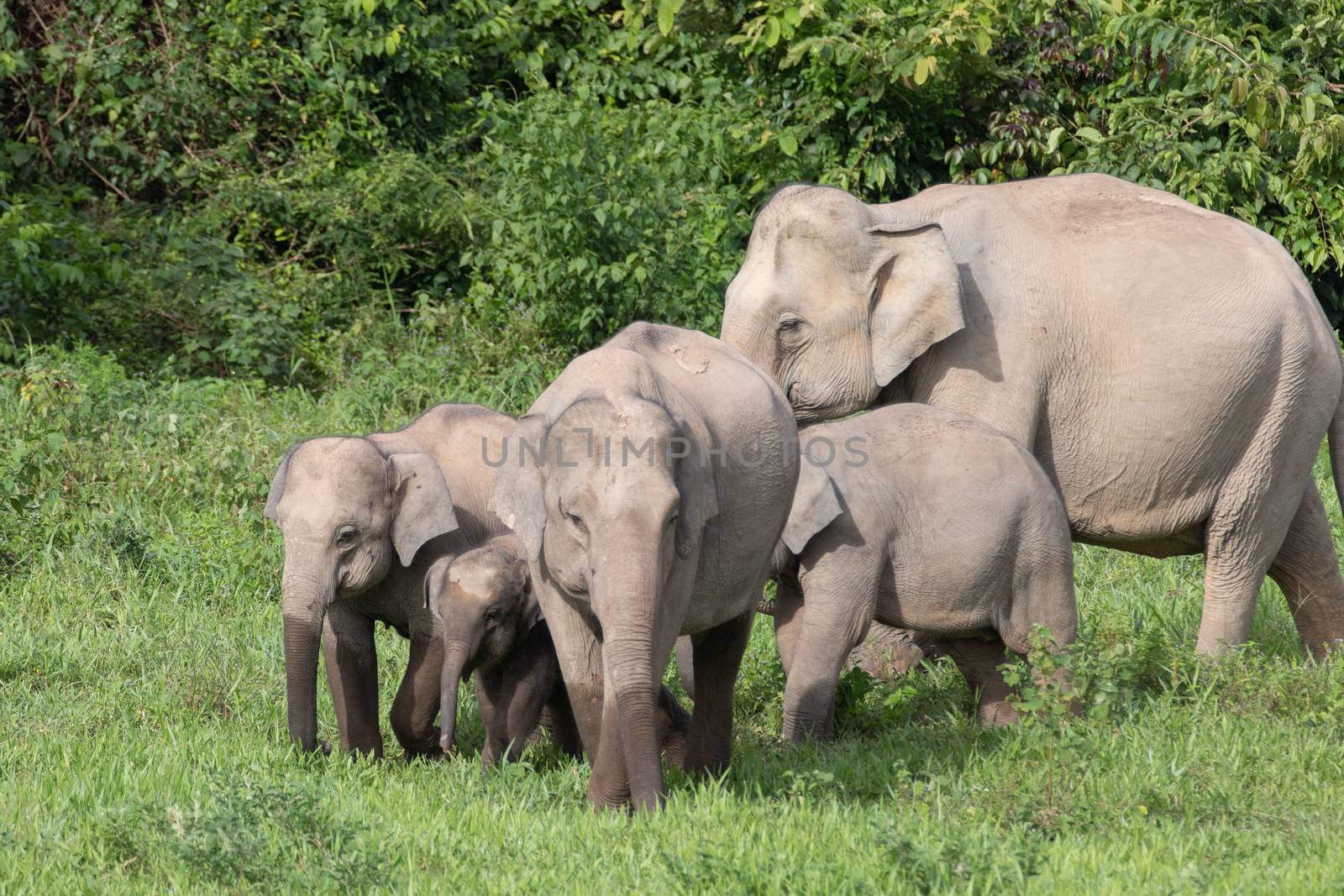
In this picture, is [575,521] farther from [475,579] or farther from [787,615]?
[787,615]

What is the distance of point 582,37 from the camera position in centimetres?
1380

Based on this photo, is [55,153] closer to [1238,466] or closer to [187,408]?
[187,408]

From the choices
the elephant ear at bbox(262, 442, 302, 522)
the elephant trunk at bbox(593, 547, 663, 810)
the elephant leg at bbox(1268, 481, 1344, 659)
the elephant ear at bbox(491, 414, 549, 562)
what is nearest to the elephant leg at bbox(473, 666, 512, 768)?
the elephant ear at bbox(262, 442, 302, 522)

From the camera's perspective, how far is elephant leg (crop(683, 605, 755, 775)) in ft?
17.8

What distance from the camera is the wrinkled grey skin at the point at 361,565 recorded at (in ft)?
18.6

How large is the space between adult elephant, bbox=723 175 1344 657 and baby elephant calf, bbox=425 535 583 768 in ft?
3.93

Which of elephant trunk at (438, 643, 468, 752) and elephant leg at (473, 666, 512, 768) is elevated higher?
elephant trunk at (438, 643, 468, 752)

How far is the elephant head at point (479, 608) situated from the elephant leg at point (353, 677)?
1.11ft

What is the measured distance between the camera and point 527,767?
548 centimetres

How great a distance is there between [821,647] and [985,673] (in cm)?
90

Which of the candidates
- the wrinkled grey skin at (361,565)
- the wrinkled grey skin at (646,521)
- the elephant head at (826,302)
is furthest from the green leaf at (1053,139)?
the wrinkled grey skin at (646,521)

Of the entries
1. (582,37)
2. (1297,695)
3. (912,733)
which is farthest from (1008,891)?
(582,37)

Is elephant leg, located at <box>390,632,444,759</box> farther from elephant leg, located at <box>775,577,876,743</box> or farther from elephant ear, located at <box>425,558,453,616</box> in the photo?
elephant leg, located at <box>775,577,876,743</box>

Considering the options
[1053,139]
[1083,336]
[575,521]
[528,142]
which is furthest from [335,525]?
[1053,139]
